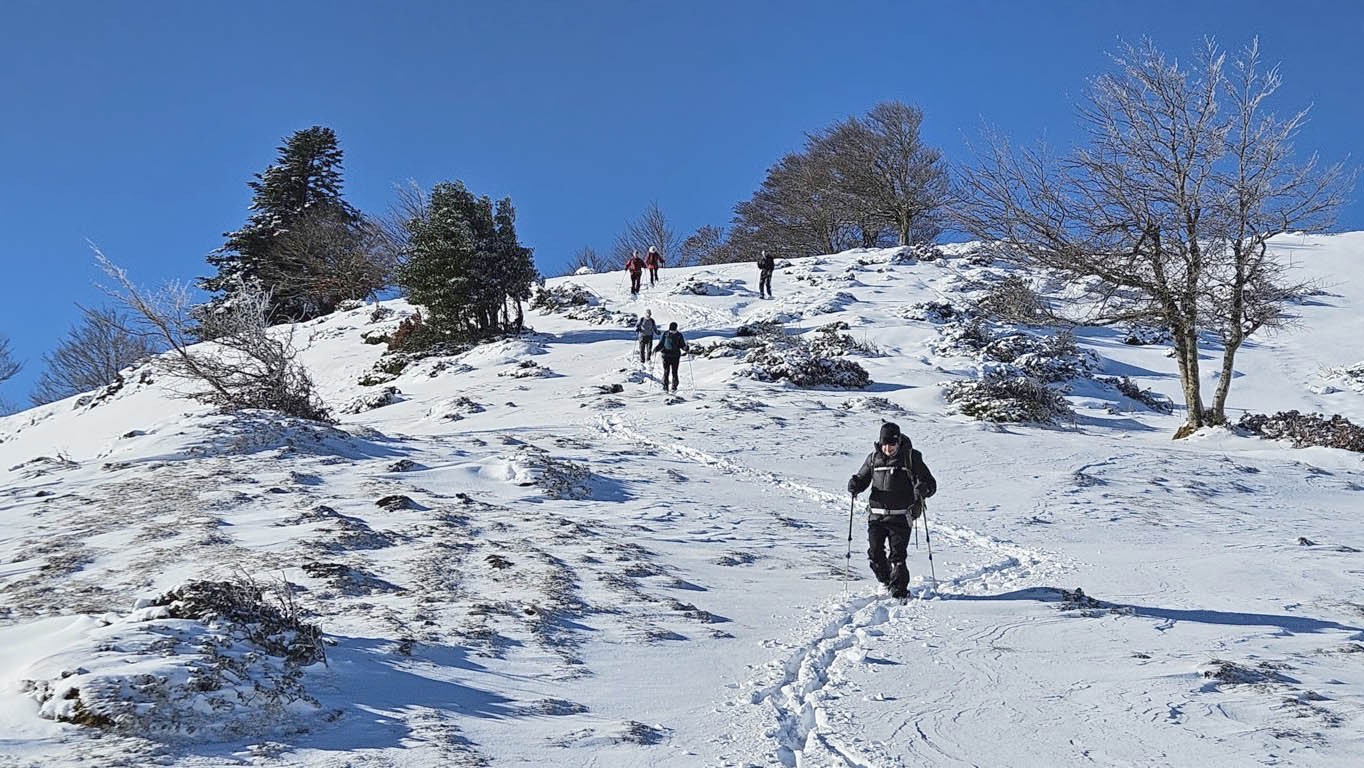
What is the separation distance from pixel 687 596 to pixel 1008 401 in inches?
525

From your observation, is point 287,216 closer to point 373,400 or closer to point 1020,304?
point 373,400

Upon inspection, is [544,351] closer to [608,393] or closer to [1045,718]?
[608,393]

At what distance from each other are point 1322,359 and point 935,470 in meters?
20.0

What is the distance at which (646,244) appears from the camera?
6738 cm

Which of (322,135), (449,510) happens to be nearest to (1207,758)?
(449,510)

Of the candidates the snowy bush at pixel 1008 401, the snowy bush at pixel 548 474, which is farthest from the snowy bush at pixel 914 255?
the snowy bush at pixel 548 474

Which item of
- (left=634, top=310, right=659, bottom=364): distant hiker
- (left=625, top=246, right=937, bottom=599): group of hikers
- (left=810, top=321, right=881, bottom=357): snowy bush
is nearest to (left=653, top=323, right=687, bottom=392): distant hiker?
(left=634, top=310, right=659, bottom=364): distant hiker

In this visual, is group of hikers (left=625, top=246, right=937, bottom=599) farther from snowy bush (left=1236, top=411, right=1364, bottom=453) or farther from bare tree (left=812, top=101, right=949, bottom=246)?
bare tree (left=812, top=101, right=949, bottom=246)

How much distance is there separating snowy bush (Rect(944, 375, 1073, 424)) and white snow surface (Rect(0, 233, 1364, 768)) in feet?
2.15

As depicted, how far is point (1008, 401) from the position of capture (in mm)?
18953

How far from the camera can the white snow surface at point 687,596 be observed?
14.3 feet

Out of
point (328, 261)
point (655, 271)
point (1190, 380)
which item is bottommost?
point (1190, 380)

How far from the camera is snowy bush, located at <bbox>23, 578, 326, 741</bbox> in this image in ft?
12.8

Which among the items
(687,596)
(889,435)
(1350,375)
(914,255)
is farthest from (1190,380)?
(914,255)
